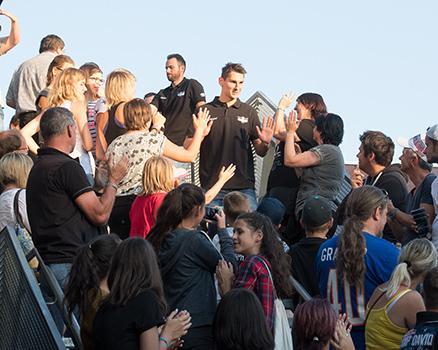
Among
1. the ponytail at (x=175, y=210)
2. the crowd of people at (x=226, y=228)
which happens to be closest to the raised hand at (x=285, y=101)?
the crowd of people at (x=226, y=228)

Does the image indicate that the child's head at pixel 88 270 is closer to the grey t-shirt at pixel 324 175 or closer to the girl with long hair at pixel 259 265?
the girl with long hair at pixel 259 265

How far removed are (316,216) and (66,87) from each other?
3.78 meters

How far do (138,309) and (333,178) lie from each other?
5515 millimetres

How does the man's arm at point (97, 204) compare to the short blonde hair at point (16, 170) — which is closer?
the man's arm at point (97, 204)

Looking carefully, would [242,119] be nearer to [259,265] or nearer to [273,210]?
[273,210]

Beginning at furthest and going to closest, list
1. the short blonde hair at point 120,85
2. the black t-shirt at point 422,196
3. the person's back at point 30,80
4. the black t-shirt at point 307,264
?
the person's back at point 30,80
the short blonde hair at point 120,85
the black t-shirt at point 422,196
the black t-shirt at point 307,264

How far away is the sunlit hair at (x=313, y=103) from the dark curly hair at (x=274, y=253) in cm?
465

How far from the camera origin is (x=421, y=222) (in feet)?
30.8

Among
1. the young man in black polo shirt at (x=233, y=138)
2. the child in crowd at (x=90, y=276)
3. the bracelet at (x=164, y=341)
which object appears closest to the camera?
the bracelet at (x=164, y=341)

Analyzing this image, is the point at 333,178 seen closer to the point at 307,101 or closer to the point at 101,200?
the point at 307,101

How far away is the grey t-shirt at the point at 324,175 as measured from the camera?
37.6 feet

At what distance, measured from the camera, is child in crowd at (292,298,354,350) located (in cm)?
671

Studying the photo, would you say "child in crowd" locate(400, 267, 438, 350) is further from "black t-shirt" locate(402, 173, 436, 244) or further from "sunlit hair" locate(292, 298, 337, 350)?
"black t-shirt" locate(402, 173, 436, 244)

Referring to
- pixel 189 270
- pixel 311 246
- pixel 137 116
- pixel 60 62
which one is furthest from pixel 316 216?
pixel 60 62
